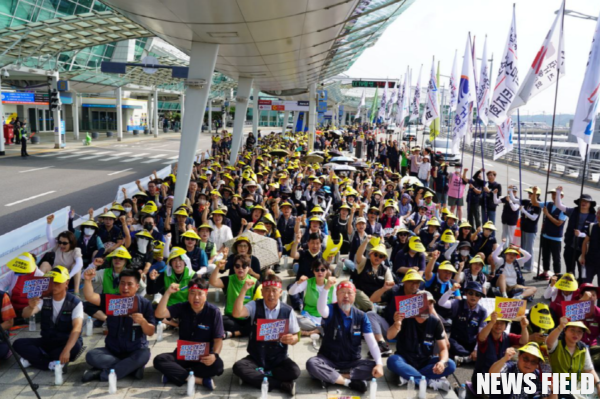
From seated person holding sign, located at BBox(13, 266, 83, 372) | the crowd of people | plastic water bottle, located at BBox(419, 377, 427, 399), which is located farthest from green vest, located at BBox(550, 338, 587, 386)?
seated person holding sign, located at BBox(13, 266, 83, 372)

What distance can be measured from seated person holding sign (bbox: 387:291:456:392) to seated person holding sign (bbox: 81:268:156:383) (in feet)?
9.48

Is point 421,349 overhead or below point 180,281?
below

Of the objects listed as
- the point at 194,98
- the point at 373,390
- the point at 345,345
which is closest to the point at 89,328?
the point at 345,345

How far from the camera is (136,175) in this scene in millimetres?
26438

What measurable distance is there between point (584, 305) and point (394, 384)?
8.45ft

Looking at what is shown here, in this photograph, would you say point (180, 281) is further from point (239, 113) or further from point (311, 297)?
point (239, 113)

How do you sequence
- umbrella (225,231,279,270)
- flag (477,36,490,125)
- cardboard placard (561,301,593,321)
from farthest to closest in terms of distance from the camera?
flag (477,36,490,125)
umbrella (225,231,279,270)
cardboard placard (561,301,593,321)

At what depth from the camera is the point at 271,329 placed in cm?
573

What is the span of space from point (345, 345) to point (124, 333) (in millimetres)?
2613

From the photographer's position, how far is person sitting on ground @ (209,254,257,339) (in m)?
6.95

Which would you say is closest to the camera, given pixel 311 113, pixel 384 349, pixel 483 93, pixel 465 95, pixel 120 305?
pixel 120 305

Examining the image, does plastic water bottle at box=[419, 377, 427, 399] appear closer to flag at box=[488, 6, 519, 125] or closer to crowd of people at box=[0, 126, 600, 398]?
crowd of people at box=[0, 126, 600, 398]

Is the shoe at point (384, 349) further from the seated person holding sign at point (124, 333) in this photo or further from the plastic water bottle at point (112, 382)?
the plastic water bottle at point (112, 382)

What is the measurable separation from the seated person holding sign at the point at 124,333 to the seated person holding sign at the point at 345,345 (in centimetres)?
198
